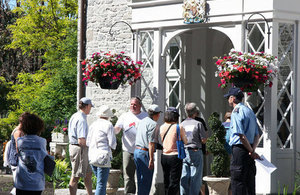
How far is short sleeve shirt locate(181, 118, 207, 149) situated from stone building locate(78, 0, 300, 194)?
117 cm

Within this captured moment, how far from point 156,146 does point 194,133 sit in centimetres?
71

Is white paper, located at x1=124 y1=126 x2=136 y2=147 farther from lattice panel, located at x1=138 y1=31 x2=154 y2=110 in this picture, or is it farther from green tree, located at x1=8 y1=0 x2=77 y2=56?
green tree, located at x1=8 y1=0 x2=77 y2=56

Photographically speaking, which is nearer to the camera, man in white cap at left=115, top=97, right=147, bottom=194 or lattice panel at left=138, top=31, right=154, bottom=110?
man in white cap at left=115, top=97, right=147, bottom=194

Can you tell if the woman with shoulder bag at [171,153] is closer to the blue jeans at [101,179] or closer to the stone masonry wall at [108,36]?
the blue jeans at [101,179]

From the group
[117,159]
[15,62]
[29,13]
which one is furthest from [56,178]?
[15,62]

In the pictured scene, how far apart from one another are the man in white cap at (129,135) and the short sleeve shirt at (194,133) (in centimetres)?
102

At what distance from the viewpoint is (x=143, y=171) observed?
34.4 feet

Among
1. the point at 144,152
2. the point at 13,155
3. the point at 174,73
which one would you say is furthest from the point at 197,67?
the point at 13,155

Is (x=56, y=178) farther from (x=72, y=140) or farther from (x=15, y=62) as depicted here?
(x=15, y=62)

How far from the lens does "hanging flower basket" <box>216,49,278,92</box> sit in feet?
33.6

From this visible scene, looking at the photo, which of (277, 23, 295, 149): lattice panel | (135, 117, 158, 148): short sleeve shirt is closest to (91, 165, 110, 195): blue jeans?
(135, 117, 158, 148): short sleeve shirt

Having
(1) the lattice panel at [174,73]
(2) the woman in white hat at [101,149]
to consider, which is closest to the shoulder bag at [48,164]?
(2) the woman in white hat at [101,149]

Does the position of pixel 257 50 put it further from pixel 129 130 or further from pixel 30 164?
pixel 30 164

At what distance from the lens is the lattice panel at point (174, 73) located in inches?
549
